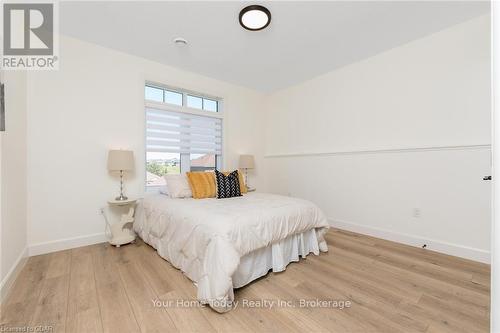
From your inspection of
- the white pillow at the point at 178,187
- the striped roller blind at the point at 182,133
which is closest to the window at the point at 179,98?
the striped roller blind at the point at 182,133

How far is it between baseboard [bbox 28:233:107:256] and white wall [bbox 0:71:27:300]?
0.15 metres

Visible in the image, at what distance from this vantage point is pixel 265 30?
7.87 feet

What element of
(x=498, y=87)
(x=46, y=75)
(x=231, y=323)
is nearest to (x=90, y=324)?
(x=231, y=323)

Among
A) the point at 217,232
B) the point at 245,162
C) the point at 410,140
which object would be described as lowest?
the point at 217,232

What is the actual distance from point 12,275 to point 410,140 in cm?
421

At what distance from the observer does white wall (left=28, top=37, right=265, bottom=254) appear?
236cm

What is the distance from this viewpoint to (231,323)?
1.35 m

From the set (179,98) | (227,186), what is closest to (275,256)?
(227,186)

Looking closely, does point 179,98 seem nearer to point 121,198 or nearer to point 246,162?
point 246,162

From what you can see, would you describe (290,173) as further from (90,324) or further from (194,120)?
(90,324)

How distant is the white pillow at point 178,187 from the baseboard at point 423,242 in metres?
2.32

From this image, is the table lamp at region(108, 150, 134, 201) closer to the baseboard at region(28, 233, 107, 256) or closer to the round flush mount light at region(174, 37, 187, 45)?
the baseboard at region(28, 233, 107, 256)

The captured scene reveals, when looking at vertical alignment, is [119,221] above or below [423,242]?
above

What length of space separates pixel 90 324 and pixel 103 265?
2.90ft
